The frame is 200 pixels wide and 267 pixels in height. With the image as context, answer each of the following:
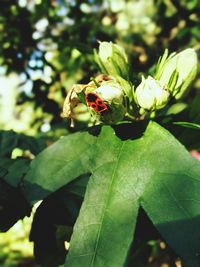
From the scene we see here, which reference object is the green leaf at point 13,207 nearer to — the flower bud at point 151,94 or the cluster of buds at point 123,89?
the cluster of buds at point 123,89

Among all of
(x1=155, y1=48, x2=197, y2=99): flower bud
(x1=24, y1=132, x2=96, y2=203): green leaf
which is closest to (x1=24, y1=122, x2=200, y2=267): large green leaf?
(x1=24, y1=132, x2=96, y2=203): green leaf

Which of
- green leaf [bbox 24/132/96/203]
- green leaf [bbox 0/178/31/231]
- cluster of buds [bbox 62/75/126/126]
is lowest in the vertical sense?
green leaf [bbox 0/178/31/231]

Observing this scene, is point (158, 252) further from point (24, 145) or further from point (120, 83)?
point (120, 83)

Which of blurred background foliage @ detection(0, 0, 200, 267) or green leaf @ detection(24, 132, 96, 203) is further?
blurred background foliage @ detection(0, 0, 200, 267)

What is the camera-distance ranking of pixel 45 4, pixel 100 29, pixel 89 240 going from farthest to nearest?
pixel 100 29 → pixel 45 4 → pixel 89 240

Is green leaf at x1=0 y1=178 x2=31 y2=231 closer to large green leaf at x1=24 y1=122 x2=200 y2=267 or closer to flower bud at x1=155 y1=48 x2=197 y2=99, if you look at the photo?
large green leaf at x1=24 y1=122 x2=200 y2=267

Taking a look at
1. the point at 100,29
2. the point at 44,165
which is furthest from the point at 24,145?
the point at 100,29

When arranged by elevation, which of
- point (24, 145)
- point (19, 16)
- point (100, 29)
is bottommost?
point (24, 145)
